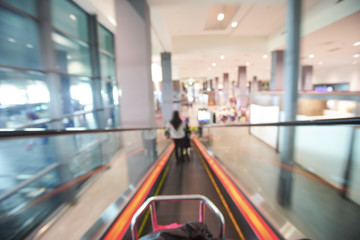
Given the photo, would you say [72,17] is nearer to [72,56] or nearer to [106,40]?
[72,56]

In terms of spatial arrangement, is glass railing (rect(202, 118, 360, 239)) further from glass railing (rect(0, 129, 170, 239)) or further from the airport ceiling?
the airport ceiling

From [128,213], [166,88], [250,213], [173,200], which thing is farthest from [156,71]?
[173,200]

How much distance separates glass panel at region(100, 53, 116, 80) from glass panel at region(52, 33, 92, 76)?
1.23m

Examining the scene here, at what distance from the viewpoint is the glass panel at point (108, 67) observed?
357 inches

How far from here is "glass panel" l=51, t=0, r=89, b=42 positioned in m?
5.74

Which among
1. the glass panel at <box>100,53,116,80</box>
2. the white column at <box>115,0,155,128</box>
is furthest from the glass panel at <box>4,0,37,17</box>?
the glass panel at <box>100,53,116,80</box>

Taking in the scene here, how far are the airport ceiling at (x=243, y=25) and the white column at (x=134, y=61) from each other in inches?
28.2

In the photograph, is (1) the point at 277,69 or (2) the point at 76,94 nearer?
(2) the point at 76,94

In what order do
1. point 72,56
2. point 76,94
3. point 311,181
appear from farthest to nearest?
point 76,94
point 72,56
point 311,181

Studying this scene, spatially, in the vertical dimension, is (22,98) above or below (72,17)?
below

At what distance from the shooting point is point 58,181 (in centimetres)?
553

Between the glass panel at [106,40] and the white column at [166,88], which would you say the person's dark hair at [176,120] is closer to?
the glass panel at [106,40]

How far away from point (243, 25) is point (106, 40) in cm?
687

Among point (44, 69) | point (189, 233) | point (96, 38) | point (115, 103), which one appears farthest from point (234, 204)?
point (115, 103)
